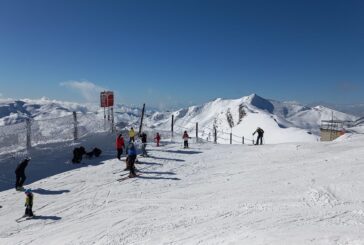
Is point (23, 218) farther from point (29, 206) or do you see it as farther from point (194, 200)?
point (194, 200)

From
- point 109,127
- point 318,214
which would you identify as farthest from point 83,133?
point 318,214

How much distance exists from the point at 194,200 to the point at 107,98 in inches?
723

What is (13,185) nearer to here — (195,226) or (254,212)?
(195,226)

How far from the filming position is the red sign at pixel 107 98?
29.6 metres

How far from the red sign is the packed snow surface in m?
8.92

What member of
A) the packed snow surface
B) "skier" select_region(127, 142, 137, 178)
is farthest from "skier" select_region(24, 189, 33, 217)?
"skier" select_region(127, 142, 137, 178)

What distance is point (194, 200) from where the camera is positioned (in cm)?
1326

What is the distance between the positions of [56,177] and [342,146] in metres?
16.7

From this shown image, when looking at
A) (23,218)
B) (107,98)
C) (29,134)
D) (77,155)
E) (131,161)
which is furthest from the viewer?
(107,98)

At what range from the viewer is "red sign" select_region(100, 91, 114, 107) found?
29.6 meters

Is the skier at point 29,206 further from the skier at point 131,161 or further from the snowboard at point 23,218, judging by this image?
the skier at point 131,161

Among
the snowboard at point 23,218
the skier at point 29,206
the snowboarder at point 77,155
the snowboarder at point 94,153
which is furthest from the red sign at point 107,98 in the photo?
the snowboard at point 23,218

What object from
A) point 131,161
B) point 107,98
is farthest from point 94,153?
point 107,98

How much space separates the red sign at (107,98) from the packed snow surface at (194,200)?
892 centimetres
